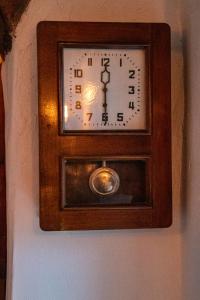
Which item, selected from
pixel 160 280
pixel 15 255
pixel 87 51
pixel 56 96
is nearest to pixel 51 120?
pixel 56 96

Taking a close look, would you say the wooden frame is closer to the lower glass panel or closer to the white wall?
the lower glass panel

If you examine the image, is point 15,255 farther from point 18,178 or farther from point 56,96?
point 56,96

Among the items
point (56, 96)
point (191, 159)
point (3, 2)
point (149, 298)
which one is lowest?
point (149, 298)

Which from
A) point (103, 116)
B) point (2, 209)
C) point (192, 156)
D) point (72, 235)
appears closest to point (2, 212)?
point (2, 209)

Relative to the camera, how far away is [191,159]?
0.67m

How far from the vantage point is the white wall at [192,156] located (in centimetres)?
64

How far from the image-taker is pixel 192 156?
2.19 feet

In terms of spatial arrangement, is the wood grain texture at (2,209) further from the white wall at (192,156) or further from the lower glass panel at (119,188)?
the white wall at (192,156)

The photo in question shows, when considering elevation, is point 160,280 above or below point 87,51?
below

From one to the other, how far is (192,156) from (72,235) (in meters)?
0.28

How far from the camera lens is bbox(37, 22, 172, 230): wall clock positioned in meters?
0.65

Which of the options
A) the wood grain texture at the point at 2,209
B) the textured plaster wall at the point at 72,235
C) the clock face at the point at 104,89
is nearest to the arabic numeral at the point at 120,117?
the clock face at the point at 104,89

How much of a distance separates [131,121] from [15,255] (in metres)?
0.35

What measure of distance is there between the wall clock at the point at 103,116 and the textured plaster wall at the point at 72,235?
5 cm
